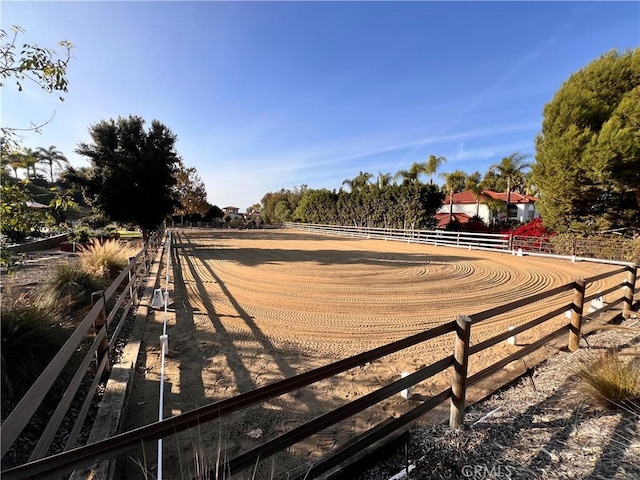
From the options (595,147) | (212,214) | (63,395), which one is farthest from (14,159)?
(212,214)

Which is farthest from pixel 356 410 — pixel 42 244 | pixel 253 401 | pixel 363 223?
pixel 363 223

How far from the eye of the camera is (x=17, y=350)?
11.0 feet

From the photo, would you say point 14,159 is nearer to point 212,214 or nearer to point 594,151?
point 594,151

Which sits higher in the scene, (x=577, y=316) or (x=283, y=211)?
(x=283, y=211)

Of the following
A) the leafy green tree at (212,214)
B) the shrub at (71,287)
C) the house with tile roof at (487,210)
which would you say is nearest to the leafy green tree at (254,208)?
the leafy green tree at (212,214)

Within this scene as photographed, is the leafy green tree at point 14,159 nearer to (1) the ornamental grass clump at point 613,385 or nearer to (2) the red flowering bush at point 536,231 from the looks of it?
(1) the ornamental grass clump at point 613,385

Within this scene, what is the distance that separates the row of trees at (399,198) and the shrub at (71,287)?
953 inches

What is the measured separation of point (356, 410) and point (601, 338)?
487 cm

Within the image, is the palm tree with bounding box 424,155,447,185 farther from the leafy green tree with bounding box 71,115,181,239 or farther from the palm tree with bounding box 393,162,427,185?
the leafy green tree with bounding box 71,115,181,239

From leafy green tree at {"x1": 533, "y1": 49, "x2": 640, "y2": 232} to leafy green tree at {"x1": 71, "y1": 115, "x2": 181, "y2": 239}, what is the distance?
830 inches

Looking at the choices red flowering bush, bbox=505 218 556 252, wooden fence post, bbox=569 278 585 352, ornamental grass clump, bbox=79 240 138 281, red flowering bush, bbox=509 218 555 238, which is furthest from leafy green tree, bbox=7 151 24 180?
red flowering bush, bbox=509 218 555 238

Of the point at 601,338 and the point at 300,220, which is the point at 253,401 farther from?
the point at 300,220

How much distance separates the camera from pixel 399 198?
96.4ft

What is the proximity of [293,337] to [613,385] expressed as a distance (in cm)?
392
